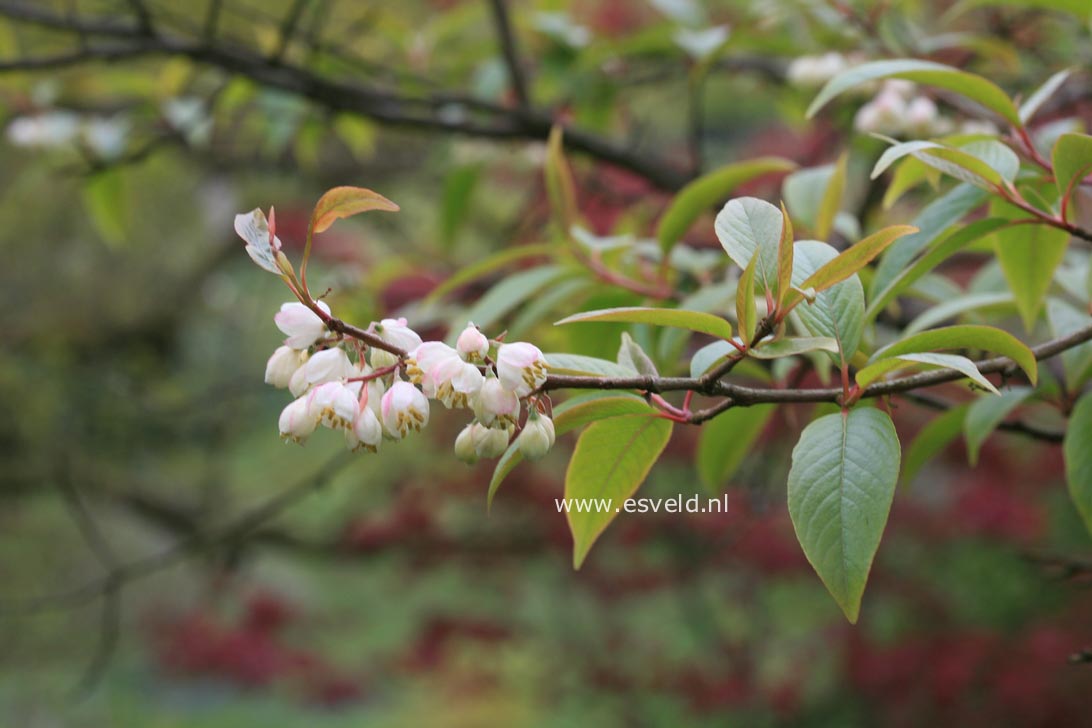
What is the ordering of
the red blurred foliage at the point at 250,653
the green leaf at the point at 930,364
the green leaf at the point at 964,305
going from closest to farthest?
the green leaf at the point at 930,364 → the green leaf at the point at 964,305 → the red blurred foliage at the point at 250,653

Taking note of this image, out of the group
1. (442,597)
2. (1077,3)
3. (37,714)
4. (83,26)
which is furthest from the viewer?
(442,597)

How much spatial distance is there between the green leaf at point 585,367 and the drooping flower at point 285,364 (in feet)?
0.34

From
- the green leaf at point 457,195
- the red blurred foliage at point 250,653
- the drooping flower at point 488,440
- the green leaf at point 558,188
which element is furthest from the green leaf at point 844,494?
the red blurred foliage at point 250,653

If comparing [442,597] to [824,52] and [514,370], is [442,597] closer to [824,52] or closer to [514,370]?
[824,52]

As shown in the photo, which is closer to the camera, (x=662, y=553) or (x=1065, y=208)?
(x=1065, y=208)

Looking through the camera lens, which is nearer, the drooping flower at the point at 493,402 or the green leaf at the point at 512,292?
the drooping flower at the point at 493,402

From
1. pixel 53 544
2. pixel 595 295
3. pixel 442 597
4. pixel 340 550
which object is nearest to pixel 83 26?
pixel 595 295

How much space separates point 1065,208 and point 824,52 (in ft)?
2.22

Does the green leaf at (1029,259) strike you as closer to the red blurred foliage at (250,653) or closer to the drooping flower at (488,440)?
the drooping flower at (488,440)

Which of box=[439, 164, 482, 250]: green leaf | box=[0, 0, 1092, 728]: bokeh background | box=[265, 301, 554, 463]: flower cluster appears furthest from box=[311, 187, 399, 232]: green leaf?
box=[439, 164, 482, 250]: green leaf

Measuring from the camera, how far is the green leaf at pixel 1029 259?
538 millimetres

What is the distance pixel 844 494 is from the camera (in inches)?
13.9

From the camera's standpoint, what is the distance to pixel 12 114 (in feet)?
4.26

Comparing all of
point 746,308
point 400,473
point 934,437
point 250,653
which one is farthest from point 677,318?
point 250,653
